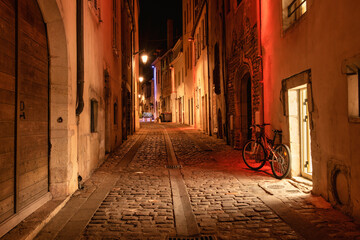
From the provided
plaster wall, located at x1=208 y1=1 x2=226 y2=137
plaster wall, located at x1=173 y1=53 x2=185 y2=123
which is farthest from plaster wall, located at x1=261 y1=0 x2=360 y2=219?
plaster wall, located at x1=173 y1=53 x2=185 y2=123

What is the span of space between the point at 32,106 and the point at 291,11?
6.11 m

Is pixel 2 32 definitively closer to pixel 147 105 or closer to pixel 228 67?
pixel 228 67

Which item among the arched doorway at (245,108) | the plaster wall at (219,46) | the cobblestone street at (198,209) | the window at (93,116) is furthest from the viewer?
the plaster wall at (219,46)

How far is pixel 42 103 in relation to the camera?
4996 mm

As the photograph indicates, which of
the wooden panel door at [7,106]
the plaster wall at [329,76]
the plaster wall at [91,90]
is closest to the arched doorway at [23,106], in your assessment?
the wooden panel door at [7,106]

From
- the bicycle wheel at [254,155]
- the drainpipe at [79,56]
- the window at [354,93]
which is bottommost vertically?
the bicycle wheel at [254,155]

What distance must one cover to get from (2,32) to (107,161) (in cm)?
625

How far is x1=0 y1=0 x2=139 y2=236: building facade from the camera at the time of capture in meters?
3.88

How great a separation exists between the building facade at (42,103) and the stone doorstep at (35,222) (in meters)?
0.09

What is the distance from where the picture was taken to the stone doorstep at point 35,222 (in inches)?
140

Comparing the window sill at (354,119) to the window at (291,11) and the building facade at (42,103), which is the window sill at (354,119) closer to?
the window at (291,11)

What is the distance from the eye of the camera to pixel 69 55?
5.43 meters

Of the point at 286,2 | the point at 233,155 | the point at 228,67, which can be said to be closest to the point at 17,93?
the point at 286,2

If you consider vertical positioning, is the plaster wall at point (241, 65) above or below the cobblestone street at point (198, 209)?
above
